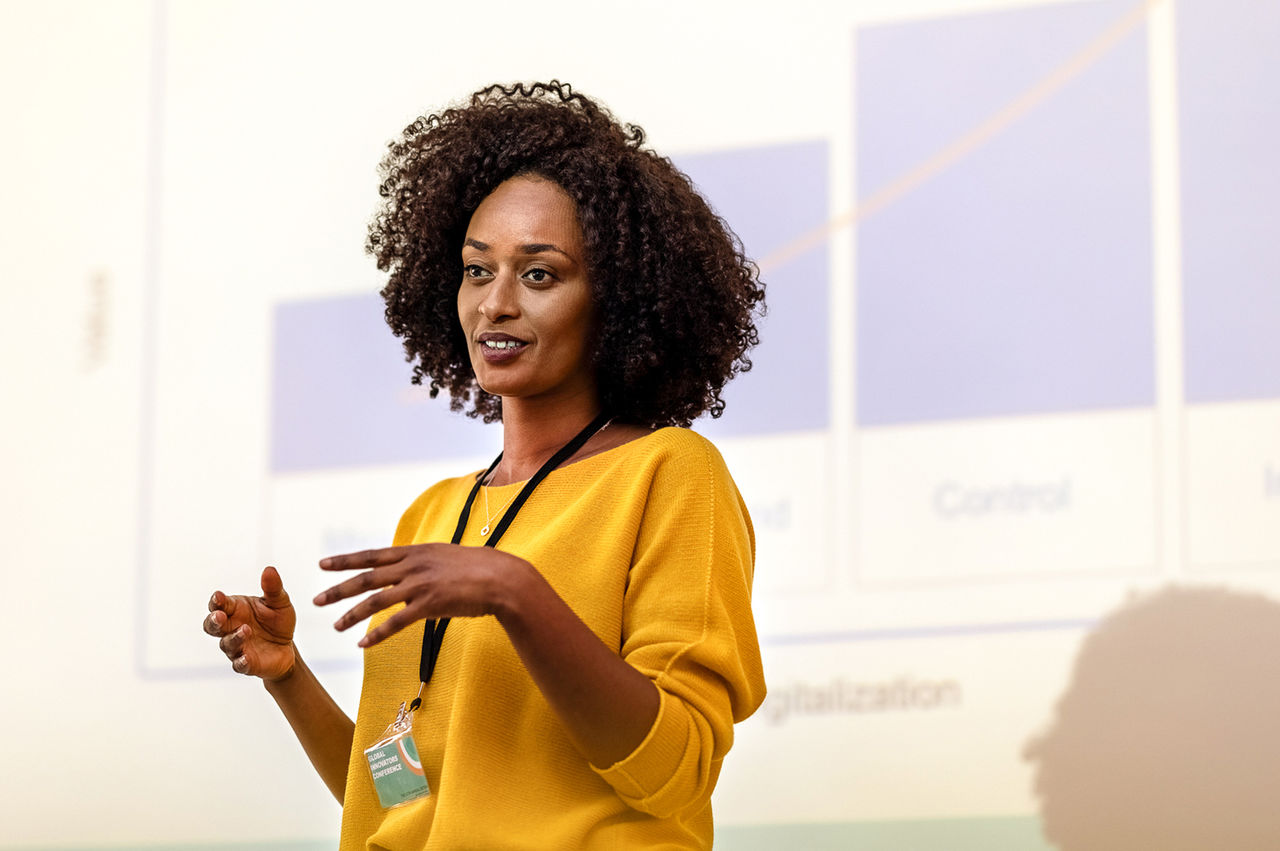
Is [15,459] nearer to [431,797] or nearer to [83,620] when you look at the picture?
[83,620]

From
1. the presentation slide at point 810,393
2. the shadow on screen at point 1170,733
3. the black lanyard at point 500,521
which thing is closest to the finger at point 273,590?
the black lanyard at point 500,521

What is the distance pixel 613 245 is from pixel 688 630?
1.51 feet

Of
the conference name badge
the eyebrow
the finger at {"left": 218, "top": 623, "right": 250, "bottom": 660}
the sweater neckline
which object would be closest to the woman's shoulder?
the sweater neckline

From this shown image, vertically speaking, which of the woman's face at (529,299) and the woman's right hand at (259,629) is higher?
the woman's face at (529,299)

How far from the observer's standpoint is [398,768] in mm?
1573

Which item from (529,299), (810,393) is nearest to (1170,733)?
(810,393)

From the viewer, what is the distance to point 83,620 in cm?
321

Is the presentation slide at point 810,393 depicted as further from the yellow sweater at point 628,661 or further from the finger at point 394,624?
the finger at point 394,624

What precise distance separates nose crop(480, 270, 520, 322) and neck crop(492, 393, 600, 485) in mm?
127

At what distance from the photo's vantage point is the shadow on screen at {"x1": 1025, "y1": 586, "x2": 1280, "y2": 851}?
7.45ft

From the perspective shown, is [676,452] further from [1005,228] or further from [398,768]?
[1005,228]

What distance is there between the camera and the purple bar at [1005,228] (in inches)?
97.7

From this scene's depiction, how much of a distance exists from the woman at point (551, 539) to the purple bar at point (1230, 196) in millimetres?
911

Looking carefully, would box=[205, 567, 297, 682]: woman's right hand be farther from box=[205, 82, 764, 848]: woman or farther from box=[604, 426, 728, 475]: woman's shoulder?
box=[604, 426, 728, 475]: woman's shoulder
